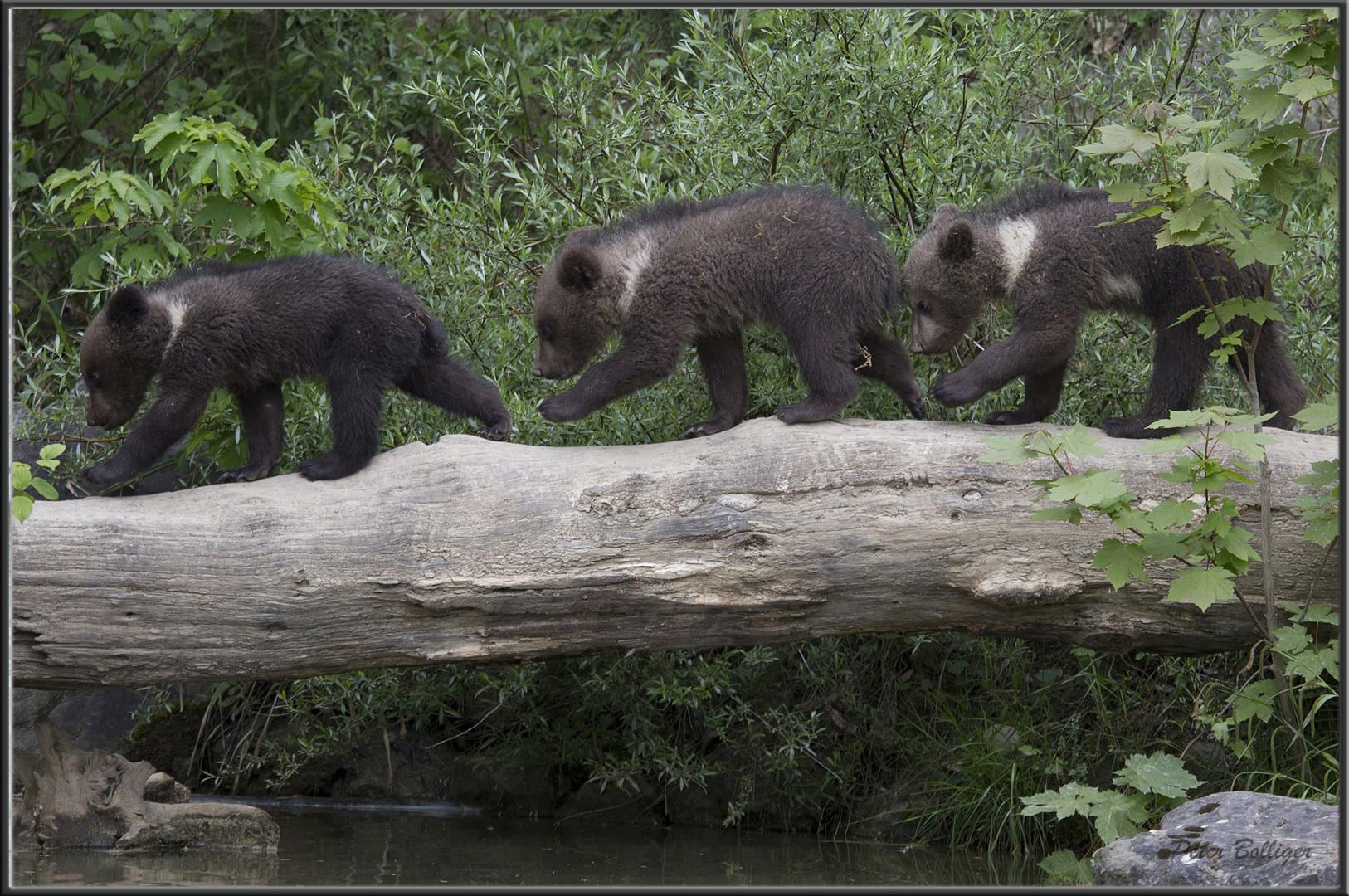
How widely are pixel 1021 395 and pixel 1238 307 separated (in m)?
1.67

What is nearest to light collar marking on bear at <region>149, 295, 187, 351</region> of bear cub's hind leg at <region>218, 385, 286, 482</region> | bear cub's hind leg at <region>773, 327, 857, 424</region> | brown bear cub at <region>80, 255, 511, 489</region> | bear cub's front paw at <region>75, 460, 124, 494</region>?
brown bear cub at <region>80, 255, 511, 489</region>

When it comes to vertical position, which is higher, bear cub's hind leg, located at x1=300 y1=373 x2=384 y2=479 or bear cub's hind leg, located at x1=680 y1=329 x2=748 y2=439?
bear cub's hind leg, located at x1=680 y1=329 x2=748 y2=439

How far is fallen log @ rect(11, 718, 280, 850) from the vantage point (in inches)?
194

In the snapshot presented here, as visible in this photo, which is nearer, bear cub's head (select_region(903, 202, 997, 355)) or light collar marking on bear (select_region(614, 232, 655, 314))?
bear cub's head (select_region(903, 202, 997, 355))

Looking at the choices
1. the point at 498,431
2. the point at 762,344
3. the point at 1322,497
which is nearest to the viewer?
the point at 1322,497

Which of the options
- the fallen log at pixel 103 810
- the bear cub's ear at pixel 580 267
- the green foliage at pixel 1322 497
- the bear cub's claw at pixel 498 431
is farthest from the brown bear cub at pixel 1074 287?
the fallen log at pixel 103 810

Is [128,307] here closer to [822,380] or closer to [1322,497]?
[822,380]

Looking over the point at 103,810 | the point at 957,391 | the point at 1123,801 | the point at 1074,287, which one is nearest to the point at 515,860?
the point at 103,810

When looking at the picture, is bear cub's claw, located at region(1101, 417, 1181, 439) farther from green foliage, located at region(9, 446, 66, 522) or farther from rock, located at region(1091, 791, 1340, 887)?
green foliage, located at region(9, 446, 66, 522)

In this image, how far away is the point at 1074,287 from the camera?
4.91m

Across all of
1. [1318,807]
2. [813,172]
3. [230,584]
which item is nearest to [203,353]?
[230,584]

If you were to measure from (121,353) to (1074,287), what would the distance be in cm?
429

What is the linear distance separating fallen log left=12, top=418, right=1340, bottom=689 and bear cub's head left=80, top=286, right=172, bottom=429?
0.84 m

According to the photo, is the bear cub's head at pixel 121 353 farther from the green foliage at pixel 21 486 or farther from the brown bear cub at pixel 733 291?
the brown bear cub at pixel 733 291
